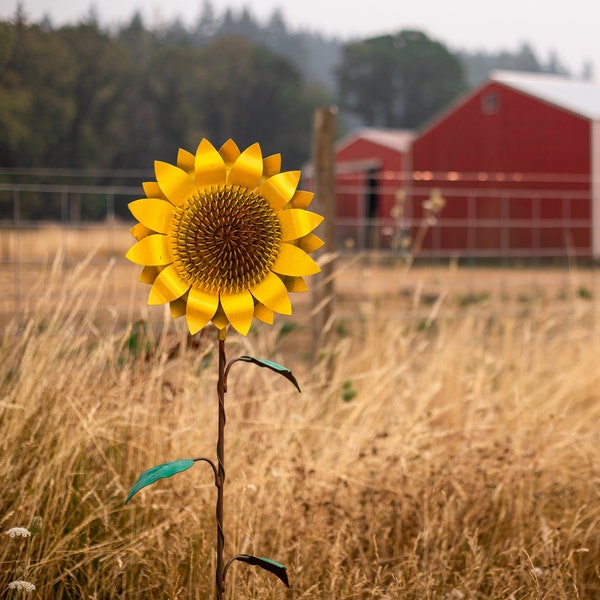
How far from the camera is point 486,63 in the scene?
97.8 metres

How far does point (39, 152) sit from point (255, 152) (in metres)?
33.2

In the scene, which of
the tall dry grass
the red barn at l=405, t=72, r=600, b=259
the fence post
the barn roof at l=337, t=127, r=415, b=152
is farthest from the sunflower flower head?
the barn roof at l=337, t=127, r=415, b=152

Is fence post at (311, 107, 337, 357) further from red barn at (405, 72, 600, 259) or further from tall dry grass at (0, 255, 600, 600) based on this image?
red barn at (405, 72, 600, 259)

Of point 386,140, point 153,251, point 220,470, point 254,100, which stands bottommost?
point 220,470

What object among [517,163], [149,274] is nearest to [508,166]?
[517,163]

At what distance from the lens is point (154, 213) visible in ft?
5.14

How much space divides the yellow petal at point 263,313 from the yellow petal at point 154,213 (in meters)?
0.19

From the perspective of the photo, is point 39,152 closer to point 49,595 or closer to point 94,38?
point 94,38

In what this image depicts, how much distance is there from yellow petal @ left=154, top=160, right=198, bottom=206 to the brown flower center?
13mm

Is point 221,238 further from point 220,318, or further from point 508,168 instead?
point 508,168

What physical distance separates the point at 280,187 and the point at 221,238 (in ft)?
0.41

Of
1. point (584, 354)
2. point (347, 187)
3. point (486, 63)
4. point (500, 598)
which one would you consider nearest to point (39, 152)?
point (347, 187)

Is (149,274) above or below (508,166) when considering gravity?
below

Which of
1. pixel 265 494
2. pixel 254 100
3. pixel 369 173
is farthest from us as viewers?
pixel 254 100
